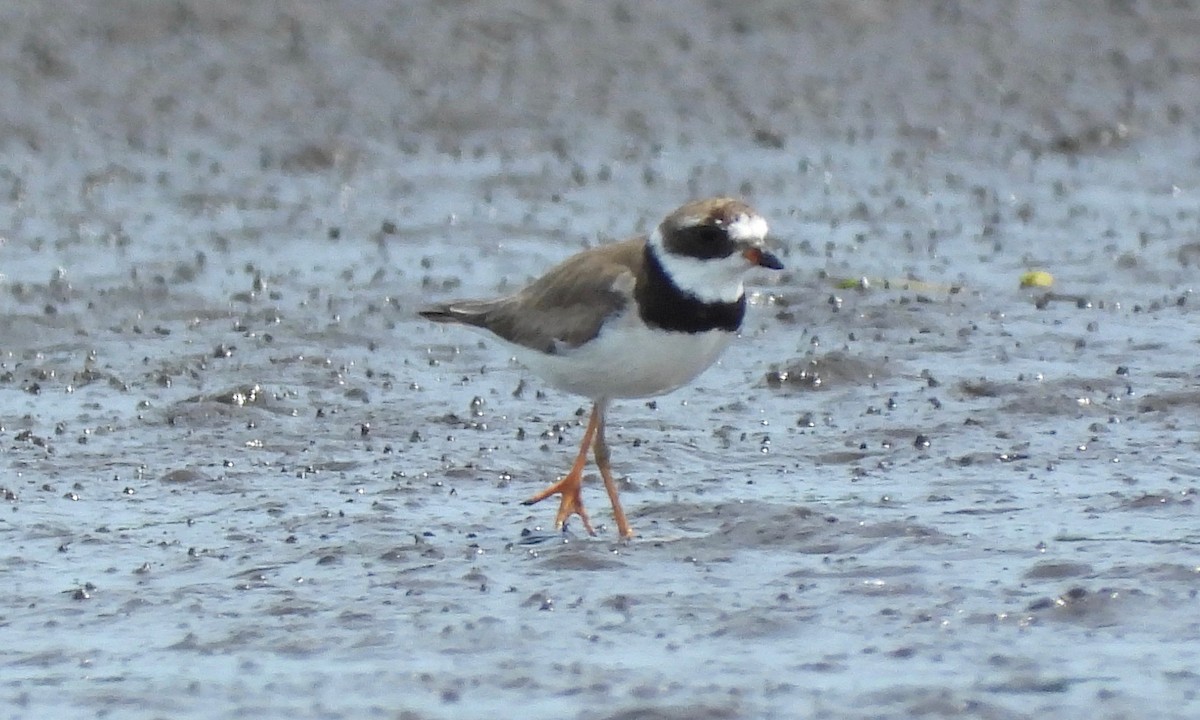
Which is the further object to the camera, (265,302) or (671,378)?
(265,302)

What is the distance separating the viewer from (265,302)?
1014 centimetres

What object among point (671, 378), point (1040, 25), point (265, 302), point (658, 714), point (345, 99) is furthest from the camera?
point (1040, 25)

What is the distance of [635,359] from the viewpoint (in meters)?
7.13

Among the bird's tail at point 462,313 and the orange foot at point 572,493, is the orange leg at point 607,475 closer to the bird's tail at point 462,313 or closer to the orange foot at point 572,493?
the orange foot at point 572,493

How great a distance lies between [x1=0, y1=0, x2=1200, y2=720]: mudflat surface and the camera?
6.10 metres

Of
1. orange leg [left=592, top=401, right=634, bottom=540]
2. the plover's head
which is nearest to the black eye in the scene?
the plover's head

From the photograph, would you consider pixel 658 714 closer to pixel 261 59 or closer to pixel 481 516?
pixel 481 516

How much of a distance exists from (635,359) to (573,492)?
0.59 meters

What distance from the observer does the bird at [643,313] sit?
705 centimetres

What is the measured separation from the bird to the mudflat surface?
434 millimetres

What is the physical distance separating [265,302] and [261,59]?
12.0 feet

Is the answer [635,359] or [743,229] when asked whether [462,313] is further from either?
[743,229]

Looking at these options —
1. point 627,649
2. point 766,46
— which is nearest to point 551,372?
point 627,649

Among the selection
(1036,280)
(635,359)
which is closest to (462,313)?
(635,359)
